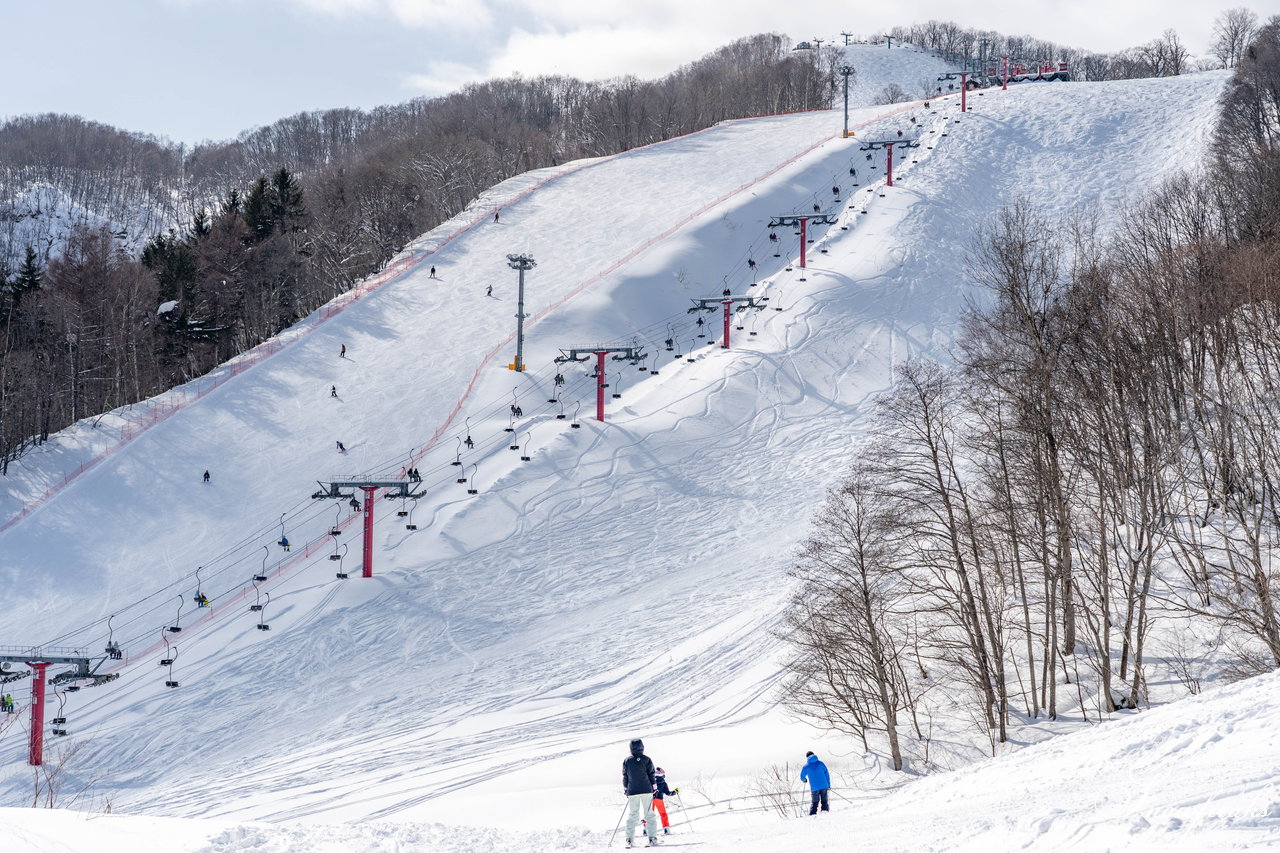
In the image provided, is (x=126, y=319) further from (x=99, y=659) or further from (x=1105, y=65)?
(x=1105, y=65)

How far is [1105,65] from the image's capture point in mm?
135500

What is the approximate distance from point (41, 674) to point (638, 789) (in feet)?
59.7

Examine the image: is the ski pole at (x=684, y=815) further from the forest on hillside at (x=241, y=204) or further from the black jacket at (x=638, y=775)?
the forest on hillside at (x=241, y=204)

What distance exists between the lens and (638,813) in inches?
450

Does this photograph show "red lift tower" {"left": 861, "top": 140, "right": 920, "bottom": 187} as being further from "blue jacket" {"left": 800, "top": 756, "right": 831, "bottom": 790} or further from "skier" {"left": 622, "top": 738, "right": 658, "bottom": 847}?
"skier" {"left": 622, "top": 738, "right": 658, "bottom": 847}

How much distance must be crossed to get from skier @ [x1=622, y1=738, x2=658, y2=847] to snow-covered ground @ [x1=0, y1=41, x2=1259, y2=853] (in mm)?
717

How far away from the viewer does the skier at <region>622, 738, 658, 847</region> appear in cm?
1122

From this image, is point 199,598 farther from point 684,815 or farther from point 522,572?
point 684,815

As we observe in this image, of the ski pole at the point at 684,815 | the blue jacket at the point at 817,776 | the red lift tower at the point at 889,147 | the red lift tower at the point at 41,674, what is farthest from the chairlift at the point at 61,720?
the red lift tower at the point at 889,147

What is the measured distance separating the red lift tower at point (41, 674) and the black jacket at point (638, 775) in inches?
677

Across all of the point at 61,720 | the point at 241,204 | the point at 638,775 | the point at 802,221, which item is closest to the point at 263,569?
A: the point at 61,720

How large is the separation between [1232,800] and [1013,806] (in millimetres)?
2220

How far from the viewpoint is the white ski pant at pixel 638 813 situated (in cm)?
1112

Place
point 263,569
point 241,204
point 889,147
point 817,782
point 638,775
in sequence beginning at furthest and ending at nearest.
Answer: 1. point 241,204
2. point 889,147
3. point 263,569
4. point 817,782
5. point 638,775
